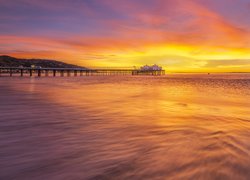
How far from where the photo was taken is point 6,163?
11.2 feet

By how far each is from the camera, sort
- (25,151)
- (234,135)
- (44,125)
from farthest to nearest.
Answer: (44,125) → (234,135) → (25,151)

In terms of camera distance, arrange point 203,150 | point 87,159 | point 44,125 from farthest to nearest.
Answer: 1. point 44,125
2. point 203,150
3. point 87,159

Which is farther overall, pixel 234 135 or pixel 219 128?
pixel 219 128

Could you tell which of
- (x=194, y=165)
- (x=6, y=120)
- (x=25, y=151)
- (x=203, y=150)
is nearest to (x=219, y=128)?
(x=203, y=150)

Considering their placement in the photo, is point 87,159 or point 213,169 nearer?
point 213,169

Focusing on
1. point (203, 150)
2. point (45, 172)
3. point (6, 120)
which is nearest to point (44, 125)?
point (6, 120)

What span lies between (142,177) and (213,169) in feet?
3.74

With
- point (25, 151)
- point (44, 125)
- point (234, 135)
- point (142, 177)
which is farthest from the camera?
point (44, 125)

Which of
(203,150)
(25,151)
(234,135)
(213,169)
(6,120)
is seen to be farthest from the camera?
(6,120)

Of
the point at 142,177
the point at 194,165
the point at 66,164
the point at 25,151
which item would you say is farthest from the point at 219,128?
the point at 25,151

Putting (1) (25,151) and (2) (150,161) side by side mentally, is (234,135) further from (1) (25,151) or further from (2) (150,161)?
(1) (25,151)

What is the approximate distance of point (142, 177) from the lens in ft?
10.2

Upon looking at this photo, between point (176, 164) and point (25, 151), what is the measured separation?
261 centimetres

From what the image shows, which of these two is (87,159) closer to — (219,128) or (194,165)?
(194,165)
